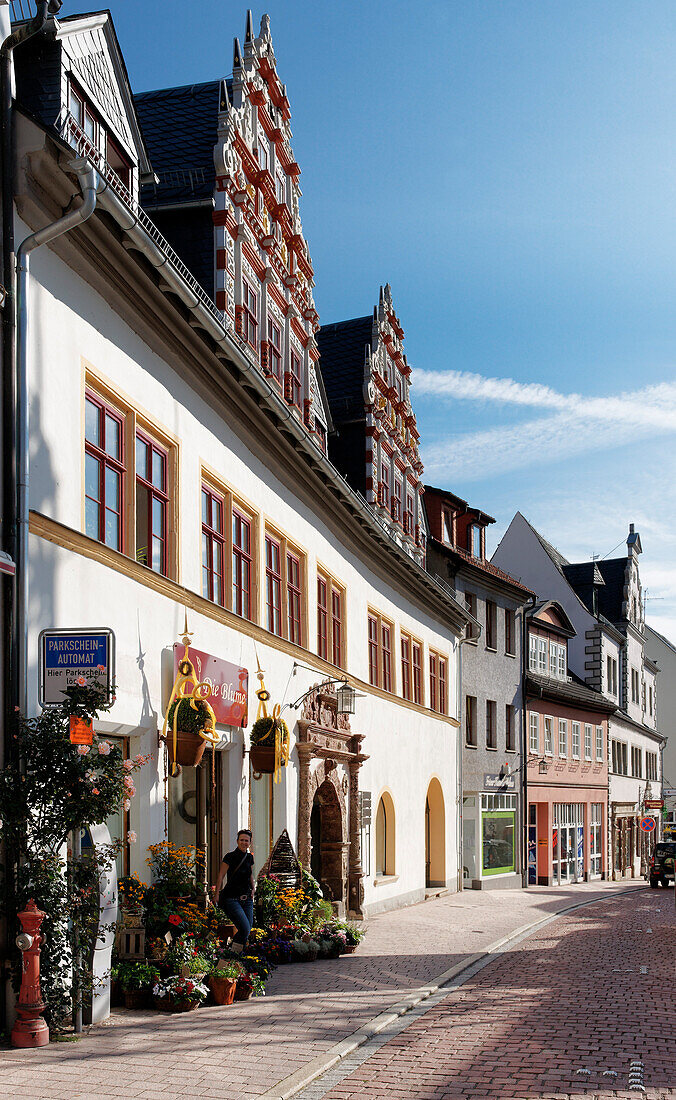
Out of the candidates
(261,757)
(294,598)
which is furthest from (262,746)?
(294,598)

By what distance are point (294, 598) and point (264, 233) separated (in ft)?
20.3

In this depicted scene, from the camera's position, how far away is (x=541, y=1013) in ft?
40.1

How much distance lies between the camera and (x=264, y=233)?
2042 centimetres

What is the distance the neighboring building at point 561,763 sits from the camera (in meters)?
43.4

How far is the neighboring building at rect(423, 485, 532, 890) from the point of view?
36688mm

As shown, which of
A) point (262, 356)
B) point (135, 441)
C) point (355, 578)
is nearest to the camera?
point (135, 441)

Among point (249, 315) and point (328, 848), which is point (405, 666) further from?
point (249, 315)

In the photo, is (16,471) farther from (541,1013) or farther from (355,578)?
(355,578)

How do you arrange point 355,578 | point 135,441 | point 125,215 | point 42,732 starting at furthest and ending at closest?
point 355,578 < point 135,441 < point 125,215 < point 42,732

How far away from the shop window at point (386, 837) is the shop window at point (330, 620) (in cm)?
482

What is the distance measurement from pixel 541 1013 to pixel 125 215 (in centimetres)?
901

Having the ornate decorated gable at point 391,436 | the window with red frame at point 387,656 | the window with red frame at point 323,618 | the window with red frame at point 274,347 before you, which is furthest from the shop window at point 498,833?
the window with red frame at point 274,347

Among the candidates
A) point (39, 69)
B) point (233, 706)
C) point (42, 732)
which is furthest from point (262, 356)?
point (42, 732)

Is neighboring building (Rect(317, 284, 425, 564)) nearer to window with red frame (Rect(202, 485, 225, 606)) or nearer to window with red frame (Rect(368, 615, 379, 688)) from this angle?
window with red frame (Rect(368, 615, 379, 688))
